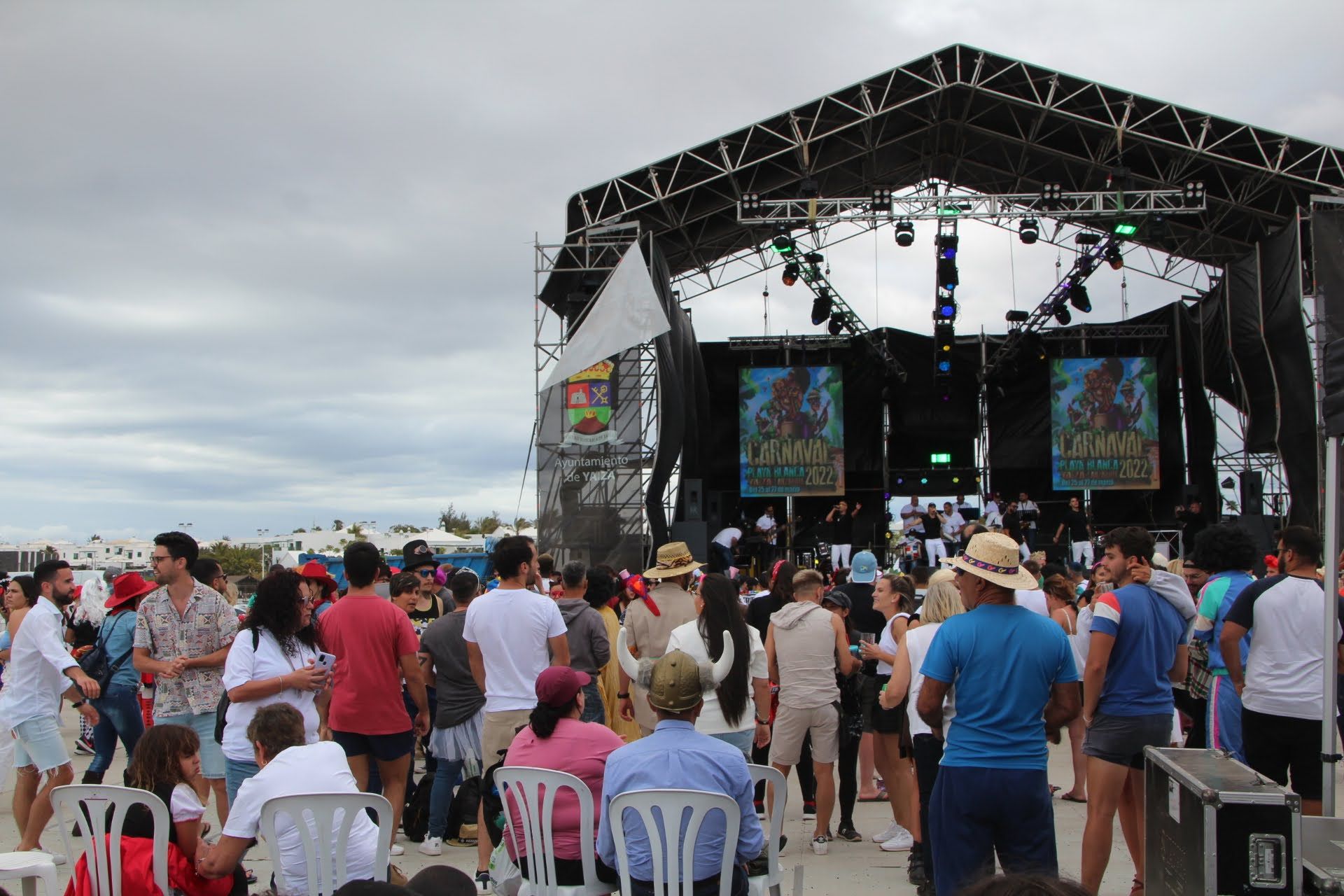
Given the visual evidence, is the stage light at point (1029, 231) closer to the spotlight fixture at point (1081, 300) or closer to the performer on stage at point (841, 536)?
the spotlight fixture at point (1081, 300)

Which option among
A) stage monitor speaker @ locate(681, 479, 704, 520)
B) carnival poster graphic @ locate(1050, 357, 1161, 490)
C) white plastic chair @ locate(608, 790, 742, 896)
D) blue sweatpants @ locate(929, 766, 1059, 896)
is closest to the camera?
white plastic chair @ locate(608, 790, 742, 896)

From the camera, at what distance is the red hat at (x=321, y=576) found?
624 cm

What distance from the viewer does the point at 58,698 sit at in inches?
196

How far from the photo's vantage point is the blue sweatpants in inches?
123

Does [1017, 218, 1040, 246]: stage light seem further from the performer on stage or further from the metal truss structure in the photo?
the performer on stage

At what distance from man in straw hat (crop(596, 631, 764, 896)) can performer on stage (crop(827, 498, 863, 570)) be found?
14.9 m

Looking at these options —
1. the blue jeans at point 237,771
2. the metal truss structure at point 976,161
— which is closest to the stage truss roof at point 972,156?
the metal truss structure at point 976,161

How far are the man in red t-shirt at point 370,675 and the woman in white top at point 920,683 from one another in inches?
84.1

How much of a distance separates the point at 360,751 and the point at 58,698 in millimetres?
1533

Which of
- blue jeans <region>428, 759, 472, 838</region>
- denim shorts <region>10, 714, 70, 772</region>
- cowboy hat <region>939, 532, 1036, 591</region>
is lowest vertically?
blue jeans <region>428, 759, 472, 838</region>

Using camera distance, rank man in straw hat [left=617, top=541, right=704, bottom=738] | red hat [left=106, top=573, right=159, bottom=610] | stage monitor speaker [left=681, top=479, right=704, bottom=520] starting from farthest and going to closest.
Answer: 1. stage monitor speaker [left=681, top=479, right=704, bottom=520]
2. red hat [left=106, top=573, right=159, bottom=610]
3. man in straw hat [left=617, top=541, right=704, bottom=738]

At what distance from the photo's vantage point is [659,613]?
5.23m

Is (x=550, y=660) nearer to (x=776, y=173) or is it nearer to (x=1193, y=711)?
(x=1193, y=711)

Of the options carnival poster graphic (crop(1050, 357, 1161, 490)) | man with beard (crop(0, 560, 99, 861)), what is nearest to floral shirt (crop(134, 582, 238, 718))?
man with beard (crop(0, 560, 99, 861))
